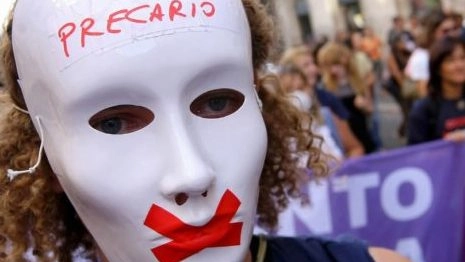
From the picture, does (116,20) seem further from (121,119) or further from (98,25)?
(121,119)

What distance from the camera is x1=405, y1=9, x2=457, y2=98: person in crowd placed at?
5.07 m

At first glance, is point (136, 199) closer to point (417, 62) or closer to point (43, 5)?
point (43, 5)

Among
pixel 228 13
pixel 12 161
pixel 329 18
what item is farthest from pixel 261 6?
pixel 329 18

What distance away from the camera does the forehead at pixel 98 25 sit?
1122 millimetres

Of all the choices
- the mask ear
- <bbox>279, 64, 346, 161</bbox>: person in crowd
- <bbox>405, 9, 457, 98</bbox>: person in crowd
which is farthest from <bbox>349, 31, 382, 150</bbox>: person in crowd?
the mask ear

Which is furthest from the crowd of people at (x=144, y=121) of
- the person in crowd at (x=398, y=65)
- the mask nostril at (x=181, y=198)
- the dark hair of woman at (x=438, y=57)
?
the person in crowd at (x=398, y=65)

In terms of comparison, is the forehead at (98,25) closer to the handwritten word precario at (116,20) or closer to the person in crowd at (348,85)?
the handwritten word precario at (116,20)

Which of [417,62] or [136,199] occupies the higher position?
[136,199]

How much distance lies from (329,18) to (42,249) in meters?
20.1

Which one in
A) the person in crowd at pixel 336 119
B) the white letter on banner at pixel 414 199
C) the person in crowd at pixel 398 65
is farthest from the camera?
the person in crowd at pixel 398 65

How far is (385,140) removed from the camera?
708 centimetres

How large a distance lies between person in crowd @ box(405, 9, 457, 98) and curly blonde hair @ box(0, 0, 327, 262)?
3178mm

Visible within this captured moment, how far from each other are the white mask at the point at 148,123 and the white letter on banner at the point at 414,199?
1.84 m

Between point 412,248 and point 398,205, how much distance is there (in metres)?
0.18
